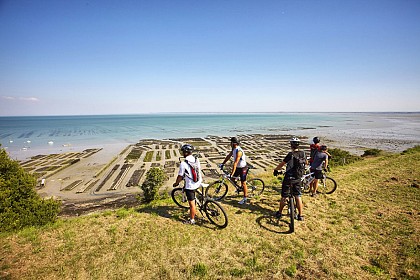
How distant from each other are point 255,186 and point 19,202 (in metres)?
12.0

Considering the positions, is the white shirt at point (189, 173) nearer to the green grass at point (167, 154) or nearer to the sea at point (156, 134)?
the sea at point (156, 134)

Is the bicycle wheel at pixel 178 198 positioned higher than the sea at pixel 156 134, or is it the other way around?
the bicycle wheel at pixel 178 198

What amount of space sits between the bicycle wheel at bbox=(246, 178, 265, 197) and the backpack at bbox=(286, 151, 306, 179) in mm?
3721

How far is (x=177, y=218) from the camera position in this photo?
7.99 meters

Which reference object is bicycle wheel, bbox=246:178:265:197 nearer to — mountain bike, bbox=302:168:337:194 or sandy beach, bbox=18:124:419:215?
mountain bike, bbox=302:168:337:194

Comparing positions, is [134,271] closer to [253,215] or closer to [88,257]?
[88,257]

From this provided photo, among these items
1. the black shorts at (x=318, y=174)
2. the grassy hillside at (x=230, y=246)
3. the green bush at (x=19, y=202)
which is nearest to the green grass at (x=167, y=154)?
the green bush at (x=19, y=202)

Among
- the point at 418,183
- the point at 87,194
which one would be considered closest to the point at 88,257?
the point at 418,183

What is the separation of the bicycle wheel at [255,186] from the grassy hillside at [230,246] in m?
1.37

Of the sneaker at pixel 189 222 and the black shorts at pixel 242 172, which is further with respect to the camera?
the black shorts at pixel 242 172

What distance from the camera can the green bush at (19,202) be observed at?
8.16 m

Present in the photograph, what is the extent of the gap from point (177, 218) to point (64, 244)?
4015 millimetres

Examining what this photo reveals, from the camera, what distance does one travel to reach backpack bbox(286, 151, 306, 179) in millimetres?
6785

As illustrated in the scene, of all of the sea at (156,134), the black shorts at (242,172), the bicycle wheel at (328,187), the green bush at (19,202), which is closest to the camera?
the green bush at (19,202)
